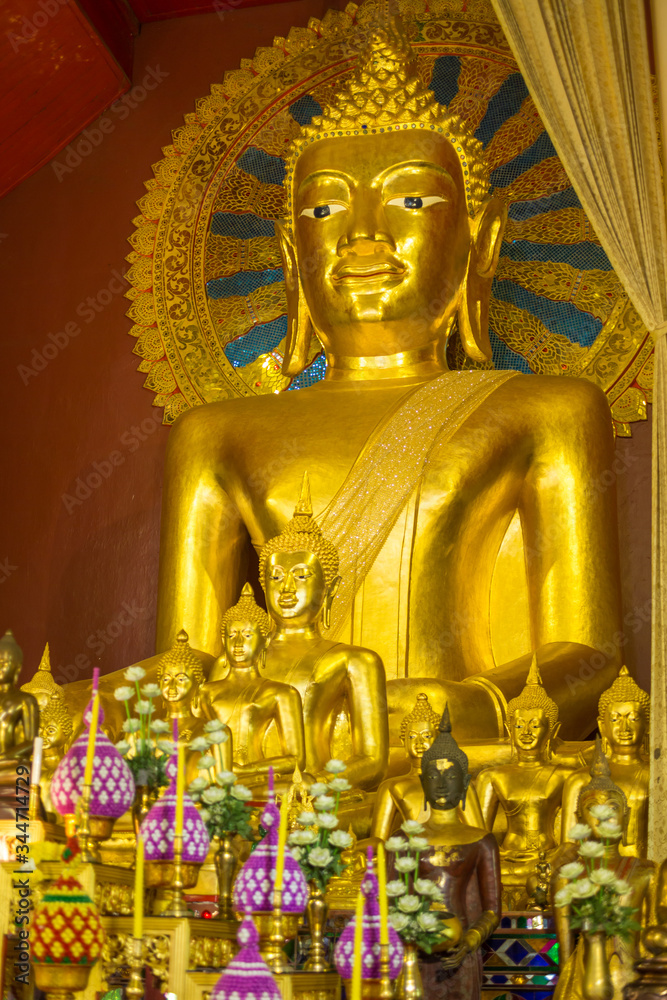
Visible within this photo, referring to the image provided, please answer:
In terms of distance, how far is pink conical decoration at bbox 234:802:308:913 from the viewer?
7.76 feet

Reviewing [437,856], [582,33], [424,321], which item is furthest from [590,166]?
[437,856]

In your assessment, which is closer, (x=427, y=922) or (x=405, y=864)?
(x=427, y=922)

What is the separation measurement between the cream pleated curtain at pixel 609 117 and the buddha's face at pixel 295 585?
0.91m

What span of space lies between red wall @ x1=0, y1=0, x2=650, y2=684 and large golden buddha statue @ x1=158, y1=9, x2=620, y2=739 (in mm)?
416

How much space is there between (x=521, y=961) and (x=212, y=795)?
708 mm

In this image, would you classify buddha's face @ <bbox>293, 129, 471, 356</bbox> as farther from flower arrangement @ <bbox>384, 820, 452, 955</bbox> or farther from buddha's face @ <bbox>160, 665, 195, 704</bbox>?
flower arrangement @ <bbox>384, 820, 452, 955</bbox>

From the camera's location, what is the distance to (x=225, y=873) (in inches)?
104

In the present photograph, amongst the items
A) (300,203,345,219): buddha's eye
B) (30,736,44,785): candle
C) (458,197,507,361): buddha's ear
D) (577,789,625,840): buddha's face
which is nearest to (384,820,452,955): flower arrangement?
(577,789,625,840): buddha's face

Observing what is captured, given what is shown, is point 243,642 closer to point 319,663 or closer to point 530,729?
point 319,663

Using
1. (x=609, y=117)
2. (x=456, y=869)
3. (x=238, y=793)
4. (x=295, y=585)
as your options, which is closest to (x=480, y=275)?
(x=609, y=117)

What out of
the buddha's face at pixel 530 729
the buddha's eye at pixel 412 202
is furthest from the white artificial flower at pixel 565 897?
the buddha's eye at pixel 412 202

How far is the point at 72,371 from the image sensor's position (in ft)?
16.6

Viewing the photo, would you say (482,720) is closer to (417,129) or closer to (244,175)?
(417,129)

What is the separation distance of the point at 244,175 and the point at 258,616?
2069 millimetres
